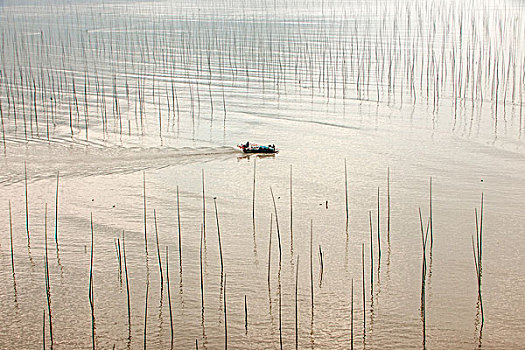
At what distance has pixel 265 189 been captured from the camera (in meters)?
10.4

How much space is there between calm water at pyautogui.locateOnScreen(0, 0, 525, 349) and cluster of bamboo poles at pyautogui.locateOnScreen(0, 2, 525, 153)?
11 centimetres

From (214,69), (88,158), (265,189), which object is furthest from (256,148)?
(214,69)

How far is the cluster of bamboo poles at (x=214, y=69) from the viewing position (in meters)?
14.5

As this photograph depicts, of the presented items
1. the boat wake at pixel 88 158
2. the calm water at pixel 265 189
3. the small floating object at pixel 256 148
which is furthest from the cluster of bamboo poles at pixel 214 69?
the small floating object at pixel 256 148

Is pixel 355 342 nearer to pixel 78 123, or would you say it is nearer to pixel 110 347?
pixel 110 347

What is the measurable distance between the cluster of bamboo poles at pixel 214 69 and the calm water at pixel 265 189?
11 centimetres

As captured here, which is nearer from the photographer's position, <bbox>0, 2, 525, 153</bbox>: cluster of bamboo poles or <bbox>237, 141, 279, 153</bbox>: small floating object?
<bbox>237, 141, 279, 153</bbox>: small floating object

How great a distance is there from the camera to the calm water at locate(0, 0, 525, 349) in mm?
6957

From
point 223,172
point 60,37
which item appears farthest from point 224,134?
point 60,37

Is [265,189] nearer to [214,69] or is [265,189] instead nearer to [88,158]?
[88,158]

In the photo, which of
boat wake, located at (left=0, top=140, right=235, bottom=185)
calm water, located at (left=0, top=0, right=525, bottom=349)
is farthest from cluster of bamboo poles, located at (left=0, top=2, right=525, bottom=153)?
boat wake, located at (left=0, top=140, right=235, bottom=185)

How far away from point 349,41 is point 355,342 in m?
17.4

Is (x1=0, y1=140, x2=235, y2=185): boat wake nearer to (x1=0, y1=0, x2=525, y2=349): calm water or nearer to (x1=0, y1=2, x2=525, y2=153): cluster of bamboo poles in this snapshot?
(x1=0, y1=0, x2=525, y2=349): calm water

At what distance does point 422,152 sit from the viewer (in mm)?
12117
